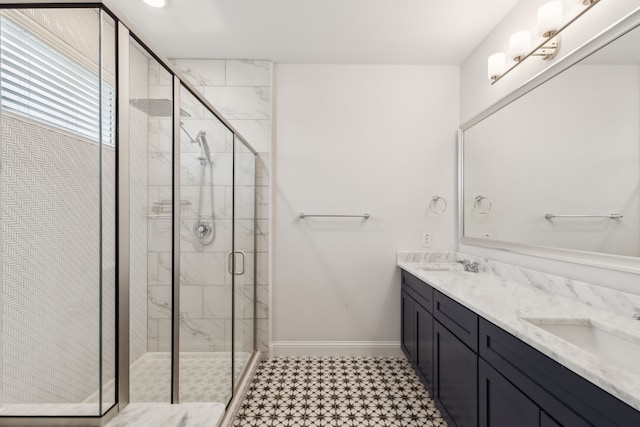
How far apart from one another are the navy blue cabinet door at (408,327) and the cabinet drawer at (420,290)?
0.10 meters

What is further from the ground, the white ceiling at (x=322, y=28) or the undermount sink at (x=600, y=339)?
the white ceiling at (x=322, y=28)

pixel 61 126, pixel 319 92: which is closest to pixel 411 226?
pixel 319 92

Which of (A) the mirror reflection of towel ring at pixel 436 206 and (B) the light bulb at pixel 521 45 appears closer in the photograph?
(B) the light bulb at pixel 521 45

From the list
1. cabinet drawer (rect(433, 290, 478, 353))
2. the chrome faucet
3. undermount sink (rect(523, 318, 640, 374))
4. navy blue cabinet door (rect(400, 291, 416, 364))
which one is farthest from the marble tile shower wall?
the chrome faucet

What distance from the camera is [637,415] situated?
692mm

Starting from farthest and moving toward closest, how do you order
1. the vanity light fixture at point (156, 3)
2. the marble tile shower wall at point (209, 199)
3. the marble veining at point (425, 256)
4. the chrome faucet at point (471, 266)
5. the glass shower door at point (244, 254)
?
the marble veining at point (425, 256), the chrome faucet at point (471, 266), the glass shower door at point (244, 254), the vanity light fixture at point (156, 3), the marble tile shower wall at point (209, 199)

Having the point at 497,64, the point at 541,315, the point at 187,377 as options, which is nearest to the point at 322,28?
the point at 497,64

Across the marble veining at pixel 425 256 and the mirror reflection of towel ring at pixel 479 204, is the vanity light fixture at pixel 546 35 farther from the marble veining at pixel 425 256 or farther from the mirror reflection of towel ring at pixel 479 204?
the marble veining at pixel 425 256

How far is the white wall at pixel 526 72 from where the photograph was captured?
4.36 ft

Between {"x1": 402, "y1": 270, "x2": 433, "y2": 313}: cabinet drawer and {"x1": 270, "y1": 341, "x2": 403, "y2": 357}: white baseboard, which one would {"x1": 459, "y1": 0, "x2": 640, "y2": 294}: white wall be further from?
{"x1": 270, "y1": 341, "x2": 403, "y2": 357}: white baseboard

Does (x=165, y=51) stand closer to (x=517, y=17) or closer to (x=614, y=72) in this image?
(x=517, y=17)

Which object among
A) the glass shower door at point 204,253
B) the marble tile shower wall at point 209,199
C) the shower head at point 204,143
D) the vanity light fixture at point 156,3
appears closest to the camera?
the marble tile shower wall at point 209,199

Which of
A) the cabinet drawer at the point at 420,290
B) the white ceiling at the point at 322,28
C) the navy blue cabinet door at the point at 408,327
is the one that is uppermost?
the white ceiling at the point at 322,28

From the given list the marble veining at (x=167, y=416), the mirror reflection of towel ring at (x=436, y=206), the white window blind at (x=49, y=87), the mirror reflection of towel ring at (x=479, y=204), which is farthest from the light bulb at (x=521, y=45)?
the marble veining at (x=167, y=416)
